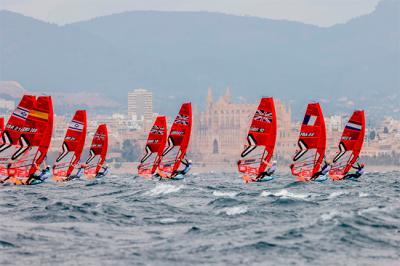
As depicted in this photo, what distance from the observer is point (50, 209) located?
55.5 meters

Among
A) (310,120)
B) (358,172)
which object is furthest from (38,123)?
(358,172)

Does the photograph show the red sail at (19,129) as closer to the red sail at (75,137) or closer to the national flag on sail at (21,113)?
the national flag on sail at (21,113)

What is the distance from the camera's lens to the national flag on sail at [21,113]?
246 feet

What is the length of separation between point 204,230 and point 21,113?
102 feet

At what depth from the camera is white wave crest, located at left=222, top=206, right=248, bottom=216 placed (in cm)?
5361

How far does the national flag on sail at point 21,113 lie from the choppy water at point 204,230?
965cm

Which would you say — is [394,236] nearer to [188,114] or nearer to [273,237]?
[273,237]

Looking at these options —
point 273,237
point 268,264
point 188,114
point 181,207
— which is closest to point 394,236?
point 273,237

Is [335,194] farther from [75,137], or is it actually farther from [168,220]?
[75,137]

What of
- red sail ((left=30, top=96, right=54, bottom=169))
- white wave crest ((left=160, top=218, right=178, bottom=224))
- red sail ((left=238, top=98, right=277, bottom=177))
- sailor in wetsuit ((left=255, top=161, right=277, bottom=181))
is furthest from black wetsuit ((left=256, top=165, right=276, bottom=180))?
white wave crest ((left=160, top=218, right=178, bottom=224))

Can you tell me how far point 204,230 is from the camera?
46.7 m

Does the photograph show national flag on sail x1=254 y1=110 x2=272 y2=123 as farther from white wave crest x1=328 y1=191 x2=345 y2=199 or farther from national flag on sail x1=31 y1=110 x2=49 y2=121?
national flag on sail x1=31 y1=110 x2=49 y2=121

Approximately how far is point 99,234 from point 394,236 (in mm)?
11605

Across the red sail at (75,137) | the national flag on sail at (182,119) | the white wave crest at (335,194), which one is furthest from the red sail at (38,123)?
the white wave crest at (335,194)
